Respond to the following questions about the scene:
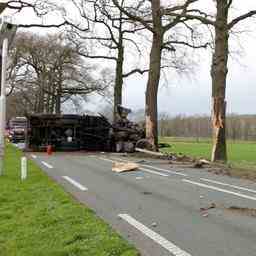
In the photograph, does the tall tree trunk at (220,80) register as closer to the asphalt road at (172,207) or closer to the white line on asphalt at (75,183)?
the asphalt road at (172,207)

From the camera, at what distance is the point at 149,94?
95.2 ft

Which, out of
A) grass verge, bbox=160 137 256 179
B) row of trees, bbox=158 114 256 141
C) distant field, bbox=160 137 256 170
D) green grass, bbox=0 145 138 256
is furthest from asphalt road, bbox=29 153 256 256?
row of trees, bbox=158 114 256 141

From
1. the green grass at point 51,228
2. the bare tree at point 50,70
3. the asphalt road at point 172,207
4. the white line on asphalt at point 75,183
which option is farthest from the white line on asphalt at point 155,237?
the bare tree at point 50,70

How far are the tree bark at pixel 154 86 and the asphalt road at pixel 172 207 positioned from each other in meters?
11.6

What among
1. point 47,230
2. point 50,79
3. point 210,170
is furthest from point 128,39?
point 47,230

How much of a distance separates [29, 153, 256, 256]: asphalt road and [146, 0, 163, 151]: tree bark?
38.2 feet

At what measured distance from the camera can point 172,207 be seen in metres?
9.72

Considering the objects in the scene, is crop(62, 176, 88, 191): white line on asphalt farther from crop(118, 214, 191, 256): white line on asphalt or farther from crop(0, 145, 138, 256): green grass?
crop(118, 214, 191, 256): white line on asphalt

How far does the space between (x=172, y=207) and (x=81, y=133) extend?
21.4 m

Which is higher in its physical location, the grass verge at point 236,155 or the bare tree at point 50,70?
the bare tree at point 50,70

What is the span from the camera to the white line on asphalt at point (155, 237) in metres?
6.37

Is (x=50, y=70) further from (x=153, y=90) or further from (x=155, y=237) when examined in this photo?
(x=155, y=237)

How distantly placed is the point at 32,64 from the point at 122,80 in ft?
75.5

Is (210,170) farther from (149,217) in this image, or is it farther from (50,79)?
(50,79)
